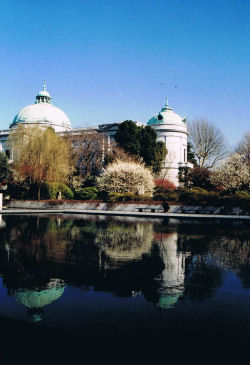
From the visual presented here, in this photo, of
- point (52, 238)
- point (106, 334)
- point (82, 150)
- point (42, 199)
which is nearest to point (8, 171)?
point (42, 199)

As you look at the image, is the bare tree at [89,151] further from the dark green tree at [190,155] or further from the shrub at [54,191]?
the dark green tree at [190,155]

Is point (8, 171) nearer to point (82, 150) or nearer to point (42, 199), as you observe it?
point (42, 199)

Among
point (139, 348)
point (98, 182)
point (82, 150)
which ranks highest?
point (82, 150)

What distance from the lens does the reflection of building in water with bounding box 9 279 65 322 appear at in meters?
6.10

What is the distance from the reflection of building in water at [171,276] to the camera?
22.0ft

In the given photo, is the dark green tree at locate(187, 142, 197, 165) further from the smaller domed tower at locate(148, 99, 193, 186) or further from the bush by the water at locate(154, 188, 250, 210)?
the bush by the water at locate(154, 188, 250, 210)

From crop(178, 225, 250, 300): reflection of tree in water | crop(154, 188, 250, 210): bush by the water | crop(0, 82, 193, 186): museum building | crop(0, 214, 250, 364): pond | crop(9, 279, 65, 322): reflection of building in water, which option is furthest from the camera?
crop(0, 82, 193, 186): museum building

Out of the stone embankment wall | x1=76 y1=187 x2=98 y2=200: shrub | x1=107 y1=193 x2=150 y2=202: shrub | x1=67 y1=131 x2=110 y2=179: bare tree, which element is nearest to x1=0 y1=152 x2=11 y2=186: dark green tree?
the stone embankment wall

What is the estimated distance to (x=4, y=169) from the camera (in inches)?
1597

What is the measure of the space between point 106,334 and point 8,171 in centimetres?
3847

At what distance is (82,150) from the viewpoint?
4569 cm

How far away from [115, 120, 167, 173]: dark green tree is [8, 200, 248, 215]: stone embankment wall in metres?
12.6

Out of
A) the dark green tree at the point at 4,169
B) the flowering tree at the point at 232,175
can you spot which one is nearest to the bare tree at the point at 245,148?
the flowering tree at the point at 232,175

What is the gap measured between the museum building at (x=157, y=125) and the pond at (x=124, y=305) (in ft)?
154
